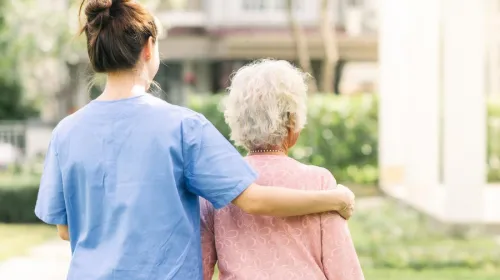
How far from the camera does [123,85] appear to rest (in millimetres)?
3035

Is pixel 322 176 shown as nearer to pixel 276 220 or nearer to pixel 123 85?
pixel 276 220

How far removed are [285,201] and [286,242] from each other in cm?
18

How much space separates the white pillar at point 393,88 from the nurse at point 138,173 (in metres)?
11.0

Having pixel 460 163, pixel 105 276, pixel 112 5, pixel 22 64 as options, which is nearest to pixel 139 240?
pixel 105 276

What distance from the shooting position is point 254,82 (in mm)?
3145

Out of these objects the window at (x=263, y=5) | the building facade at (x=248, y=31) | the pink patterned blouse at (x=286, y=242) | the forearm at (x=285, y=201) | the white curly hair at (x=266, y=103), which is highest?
the white curly hair at (x=266, y=103)

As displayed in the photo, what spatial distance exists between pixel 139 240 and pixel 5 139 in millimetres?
22737

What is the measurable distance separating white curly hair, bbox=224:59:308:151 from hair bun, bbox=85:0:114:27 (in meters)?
0.47

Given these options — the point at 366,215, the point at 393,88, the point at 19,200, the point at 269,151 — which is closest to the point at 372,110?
the point at 393,88

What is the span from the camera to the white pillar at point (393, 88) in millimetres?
13977

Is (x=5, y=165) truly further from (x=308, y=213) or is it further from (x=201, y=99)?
(x=308, y=213)

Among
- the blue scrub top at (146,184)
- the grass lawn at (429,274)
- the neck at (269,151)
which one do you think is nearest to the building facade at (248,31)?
the grass lawn at (429,274)

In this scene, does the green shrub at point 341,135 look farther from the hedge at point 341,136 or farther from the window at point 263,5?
the window at point 263,5

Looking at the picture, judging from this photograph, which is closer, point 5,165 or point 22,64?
point 5,165
